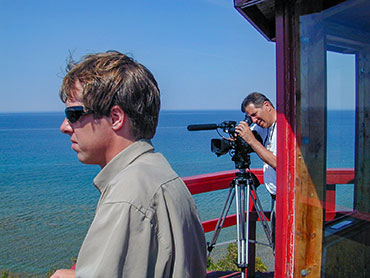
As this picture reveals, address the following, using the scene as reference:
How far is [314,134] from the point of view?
201 cm

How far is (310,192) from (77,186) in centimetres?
2460

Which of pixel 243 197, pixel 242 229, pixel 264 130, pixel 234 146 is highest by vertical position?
pixel 264 130

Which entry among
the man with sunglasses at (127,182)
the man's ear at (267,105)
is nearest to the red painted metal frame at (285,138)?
the man with sunglasses at (127,182)

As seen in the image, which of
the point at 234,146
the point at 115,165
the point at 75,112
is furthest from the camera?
the point at 234,146

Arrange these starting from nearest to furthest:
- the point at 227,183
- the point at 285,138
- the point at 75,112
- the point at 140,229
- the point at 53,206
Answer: the point at 140,229 < the point at 75,112 < the point at 285,138 < the point at 227,183 < the point at 53,206

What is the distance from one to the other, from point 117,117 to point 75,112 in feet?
0.49

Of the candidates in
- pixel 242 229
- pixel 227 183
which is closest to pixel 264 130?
pixel 227 183

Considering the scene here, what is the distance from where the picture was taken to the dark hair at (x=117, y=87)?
1.30m

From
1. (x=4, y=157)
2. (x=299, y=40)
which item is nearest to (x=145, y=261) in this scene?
(x=299, y=40)

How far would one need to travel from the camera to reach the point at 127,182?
1095 millimetres

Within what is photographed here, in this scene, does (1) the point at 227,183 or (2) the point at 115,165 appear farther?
(1) the point at 227,183

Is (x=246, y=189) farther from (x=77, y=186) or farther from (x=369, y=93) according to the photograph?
(x=77, y=186)

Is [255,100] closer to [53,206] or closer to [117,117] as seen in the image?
[117,117]

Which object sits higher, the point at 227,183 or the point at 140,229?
the point at 140,229
